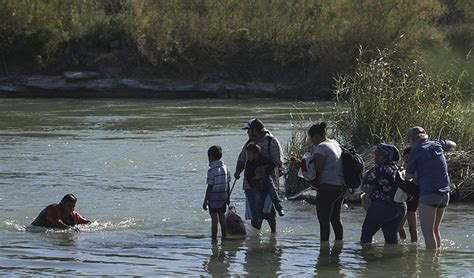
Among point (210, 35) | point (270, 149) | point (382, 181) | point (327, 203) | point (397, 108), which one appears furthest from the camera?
point (210, 35)

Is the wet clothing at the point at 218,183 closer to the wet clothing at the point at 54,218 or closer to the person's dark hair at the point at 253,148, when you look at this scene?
the person's dark hair at the point at 253,148

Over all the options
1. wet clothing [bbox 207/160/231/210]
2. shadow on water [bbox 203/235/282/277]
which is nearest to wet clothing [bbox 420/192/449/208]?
shadow on water [bbox 203/235/282/277]

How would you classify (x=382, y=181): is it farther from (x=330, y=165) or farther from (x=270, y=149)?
(x=270, y=149)

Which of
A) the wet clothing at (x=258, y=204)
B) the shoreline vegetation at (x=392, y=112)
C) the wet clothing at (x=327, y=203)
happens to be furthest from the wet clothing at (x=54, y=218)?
the shoreline vegetation at (x=392, y=112)

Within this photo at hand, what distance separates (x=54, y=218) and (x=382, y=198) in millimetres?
4331

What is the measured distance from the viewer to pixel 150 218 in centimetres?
1591

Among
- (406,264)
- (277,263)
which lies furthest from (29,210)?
(406,264)

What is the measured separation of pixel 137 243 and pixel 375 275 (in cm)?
333

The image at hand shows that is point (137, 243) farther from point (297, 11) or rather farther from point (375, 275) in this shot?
point (297, 11)

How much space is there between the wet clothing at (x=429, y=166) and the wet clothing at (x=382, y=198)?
251 millimetres

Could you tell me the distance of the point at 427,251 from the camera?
494 inches

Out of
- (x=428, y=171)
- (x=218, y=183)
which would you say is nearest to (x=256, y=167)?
(x=218, y=183)

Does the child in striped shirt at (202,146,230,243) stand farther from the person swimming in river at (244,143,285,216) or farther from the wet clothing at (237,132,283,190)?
the wet clothing at (237,132,283,190)

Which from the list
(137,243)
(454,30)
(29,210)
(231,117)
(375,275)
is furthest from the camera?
(454,30)
